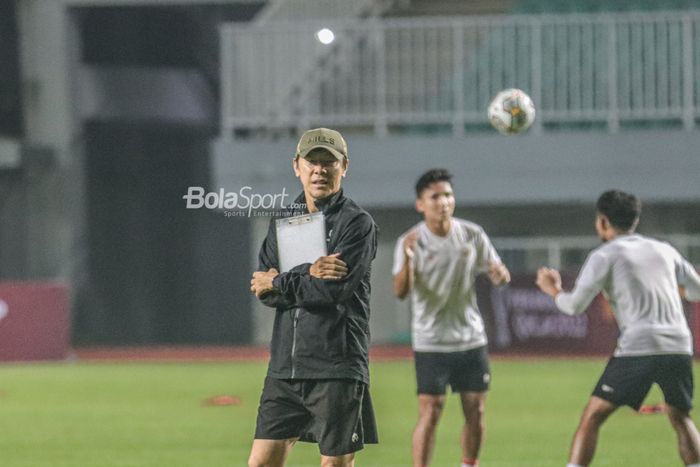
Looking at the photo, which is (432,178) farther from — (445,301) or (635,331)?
(635,331)

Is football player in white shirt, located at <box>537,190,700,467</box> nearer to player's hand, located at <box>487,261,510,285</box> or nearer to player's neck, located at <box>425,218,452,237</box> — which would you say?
player's hand, located at <box>487,261,510,285</box>

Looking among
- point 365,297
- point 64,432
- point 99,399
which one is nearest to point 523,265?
point 99,399

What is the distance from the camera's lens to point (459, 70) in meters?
26.5

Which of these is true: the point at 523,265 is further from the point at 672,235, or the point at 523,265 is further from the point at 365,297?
the point at 365,297

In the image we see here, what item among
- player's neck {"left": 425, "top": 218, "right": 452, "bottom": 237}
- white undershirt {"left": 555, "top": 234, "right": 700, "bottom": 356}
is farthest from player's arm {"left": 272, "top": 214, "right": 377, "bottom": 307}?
player's neck {"left": 425, "top": 218, "right": 452, "bottom": 237}

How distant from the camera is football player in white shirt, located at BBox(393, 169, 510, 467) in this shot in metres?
9.20

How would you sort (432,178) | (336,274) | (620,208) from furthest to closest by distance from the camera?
1. (432,178)
2. (620,208)
3. (336,274)

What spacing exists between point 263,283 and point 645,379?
258 cm

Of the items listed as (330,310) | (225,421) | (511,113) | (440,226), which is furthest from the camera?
(225,421)

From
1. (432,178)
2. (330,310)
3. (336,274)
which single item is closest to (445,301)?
(432,178)

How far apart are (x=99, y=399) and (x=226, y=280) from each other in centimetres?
1741

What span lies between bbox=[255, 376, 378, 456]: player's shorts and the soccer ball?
5.26 m

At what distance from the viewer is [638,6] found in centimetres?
2766

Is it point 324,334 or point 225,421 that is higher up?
point 324,334
